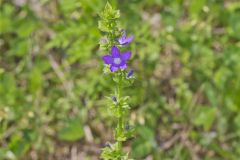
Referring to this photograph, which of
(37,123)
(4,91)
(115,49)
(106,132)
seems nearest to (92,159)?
(106,132)

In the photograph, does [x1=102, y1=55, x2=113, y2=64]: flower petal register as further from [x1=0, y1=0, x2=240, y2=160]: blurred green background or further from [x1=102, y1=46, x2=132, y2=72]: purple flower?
[x1=0, y1=0, x2=240, y2=160]: blurred green background

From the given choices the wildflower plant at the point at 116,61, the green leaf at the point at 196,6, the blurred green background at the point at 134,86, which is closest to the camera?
the wildflower plant at the point at 116,61

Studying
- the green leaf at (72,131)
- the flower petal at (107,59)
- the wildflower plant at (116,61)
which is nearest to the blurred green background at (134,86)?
the green leaf at (72,131)

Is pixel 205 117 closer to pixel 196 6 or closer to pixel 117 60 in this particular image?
pixel 196 6

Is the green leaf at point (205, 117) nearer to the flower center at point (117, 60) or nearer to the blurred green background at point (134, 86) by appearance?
the blurred green background at point (134, 86)

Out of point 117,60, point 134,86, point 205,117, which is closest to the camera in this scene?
point 117,60

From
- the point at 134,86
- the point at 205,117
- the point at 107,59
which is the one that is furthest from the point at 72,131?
the point at 107,59

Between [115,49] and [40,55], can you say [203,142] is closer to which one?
[40,55]

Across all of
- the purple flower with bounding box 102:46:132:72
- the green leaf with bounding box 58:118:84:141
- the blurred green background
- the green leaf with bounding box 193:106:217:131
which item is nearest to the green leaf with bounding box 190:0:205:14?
the blurred green background
